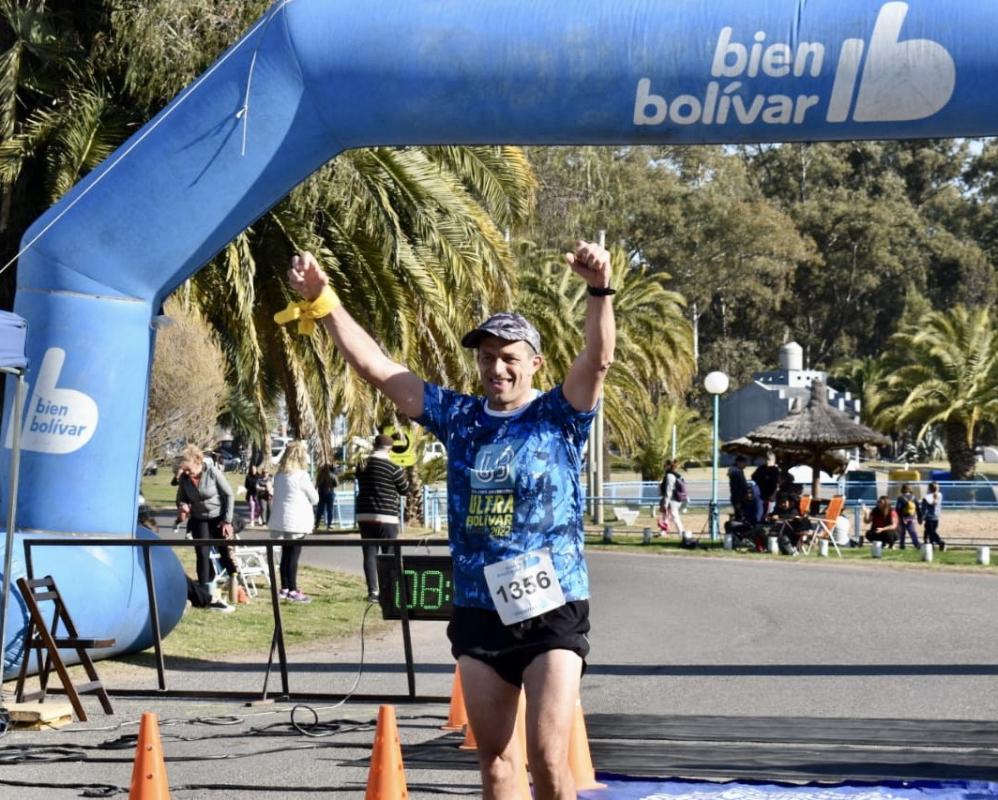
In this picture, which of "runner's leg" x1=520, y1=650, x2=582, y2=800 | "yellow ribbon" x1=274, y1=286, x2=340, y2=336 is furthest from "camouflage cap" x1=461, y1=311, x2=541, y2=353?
"runner's leg" x1=520, y1=650, x2=582, y2=800

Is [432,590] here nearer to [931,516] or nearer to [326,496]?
[931,516]

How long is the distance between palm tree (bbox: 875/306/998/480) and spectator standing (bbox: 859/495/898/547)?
16.7 metres

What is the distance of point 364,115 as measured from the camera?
9.73 metres

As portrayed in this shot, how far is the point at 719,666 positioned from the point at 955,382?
3570 centimetres

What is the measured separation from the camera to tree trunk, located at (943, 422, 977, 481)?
45.4 meters

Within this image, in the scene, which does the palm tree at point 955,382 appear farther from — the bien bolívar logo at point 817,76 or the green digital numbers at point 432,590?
the green digital numbers at point 432,590

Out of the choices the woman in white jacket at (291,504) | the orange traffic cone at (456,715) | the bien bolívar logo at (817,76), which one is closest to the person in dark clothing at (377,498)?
the woman in white jacket at (291,504)

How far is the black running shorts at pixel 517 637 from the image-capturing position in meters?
4.74

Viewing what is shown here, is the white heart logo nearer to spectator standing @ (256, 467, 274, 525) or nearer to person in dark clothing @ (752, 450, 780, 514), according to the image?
person in dark clothing @ (752, 450, 780, 514)

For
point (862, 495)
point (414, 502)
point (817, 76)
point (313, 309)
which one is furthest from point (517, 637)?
point (862, 495)

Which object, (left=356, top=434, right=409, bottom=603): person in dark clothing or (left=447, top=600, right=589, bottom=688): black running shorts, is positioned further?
(left=356, top=434, right=409, bottom=603): person in dark clothing

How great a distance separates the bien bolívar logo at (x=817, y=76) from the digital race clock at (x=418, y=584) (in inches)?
117

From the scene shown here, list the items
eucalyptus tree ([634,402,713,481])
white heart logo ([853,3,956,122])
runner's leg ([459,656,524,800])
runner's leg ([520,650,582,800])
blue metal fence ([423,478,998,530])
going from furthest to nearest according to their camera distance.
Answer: eucalyptus tree ([634,402,713,481]) < blue metal fence ([423,478,998,530]) < white heart logo ([853,3,956,122]) < runner's leg ([459,656,524,800]) < runner's leg ([520,650,582,800])

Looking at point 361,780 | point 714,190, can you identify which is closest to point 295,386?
point 361,780
